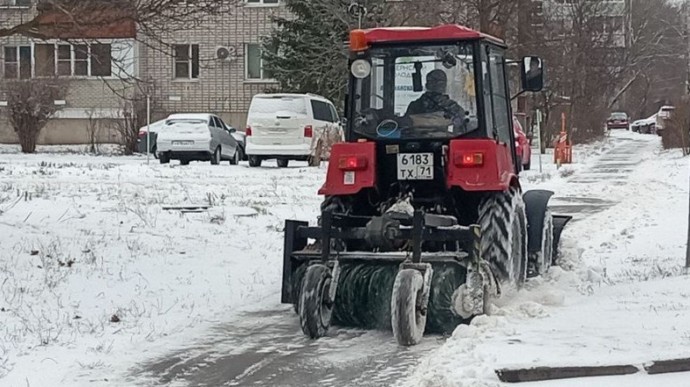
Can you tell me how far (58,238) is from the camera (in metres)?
12.1

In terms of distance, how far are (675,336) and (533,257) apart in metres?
3.11

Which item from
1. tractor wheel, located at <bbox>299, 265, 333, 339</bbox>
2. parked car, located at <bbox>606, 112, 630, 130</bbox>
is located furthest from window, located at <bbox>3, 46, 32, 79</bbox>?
parked car, located at <bbox>606, 112, 630, 130</bbox>

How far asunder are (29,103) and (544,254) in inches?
1039

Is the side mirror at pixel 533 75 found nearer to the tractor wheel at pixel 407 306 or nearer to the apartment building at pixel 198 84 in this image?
the tractor wheel at pixel 407 306

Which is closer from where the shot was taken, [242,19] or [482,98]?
[482,98]

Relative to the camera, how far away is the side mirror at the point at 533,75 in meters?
9.69

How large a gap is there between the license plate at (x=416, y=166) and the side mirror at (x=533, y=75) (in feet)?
3.84

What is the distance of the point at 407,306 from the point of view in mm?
7871

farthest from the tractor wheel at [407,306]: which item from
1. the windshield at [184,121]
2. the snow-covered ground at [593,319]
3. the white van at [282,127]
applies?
the windshield at [184,121]

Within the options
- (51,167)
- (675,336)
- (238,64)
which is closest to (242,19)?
(238,64)

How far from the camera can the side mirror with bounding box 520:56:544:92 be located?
31.8 ft

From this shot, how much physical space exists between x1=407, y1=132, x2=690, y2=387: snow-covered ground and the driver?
5.45 feet

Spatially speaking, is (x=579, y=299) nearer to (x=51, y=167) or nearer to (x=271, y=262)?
(x=271, y=262)

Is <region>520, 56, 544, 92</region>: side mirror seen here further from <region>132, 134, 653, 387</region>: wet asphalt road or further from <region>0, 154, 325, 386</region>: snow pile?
<region>0, 154, 325, 386</region>: snow pile
